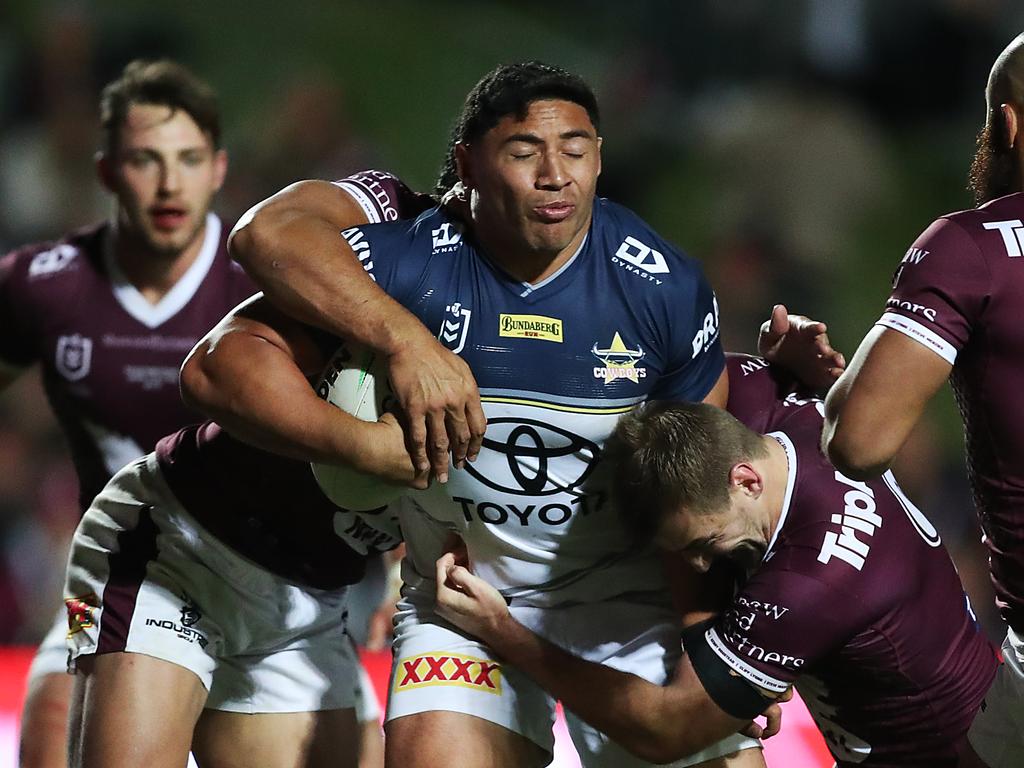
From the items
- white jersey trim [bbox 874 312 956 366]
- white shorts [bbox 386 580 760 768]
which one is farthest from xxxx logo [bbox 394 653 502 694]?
white jersey trim [bbox 874 312 956 366]

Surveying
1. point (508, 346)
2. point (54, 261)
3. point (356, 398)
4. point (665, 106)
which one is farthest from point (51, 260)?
point (665, 106)

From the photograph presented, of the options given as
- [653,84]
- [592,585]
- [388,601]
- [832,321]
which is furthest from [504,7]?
[592,585]

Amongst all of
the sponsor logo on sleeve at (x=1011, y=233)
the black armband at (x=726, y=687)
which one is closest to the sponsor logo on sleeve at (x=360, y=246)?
the black armband at (x=726, y=687)

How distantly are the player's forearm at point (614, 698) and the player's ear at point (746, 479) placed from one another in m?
0.41

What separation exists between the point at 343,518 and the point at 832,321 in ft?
15.1

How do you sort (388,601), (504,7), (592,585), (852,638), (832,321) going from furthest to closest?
1. (504,7)
2. (832,321)
3. (388,601)
4. (592,585)
5. (852,638)

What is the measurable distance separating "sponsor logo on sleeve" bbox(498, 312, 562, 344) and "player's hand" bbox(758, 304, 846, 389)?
20.7 inches

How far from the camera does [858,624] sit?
8.92ft

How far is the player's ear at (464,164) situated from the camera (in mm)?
2910

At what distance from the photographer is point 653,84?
803 cm

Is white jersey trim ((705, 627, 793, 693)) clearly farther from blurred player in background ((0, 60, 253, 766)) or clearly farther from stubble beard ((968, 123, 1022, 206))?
blurred player in background ((0, 60, 253, 766))

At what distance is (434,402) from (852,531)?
0.82 meters

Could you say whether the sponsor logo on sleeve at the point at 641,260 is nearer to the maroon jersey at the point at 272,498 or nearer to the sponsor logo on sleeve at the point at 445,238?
the sponsor logo on sleeve at the point at 445,238

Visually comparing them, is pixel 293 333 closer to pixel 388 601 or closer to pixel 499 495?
pixel 499 495
